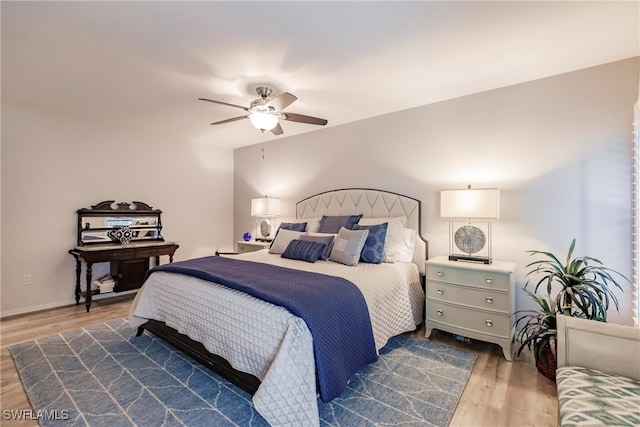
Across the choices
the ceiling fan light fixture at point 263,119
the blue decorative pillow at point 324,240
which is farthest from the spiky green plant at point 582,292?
the ceiling fan light fixture at point 263,119

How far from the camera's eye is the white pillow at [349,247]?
2.91 m

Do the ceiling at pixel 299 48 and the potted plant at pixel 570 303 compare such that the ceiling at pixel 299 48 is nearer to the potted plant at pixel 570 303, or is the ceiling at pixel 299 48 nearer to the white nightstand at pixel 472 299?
the potted plant at pixel 570 303

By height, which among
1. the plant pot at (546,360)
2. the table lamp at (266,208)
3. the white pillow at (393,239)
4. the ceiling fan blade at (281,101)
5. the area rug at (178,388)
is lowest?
the area rug at (178,388)

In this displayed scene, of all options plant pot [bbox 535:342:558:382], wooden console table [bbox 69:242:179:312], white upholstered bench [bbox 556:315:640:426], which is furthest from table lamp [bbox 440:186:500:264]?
wooden console table [bbox 69:242:179:312]

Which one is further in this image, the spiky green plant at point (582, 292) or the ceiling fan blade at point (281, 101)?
the ceiling fan blade at point (281, 101)

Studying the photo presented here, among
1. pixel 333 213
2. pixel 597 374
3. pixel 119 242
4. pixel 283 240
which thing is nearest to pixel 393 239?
pixel 333 213

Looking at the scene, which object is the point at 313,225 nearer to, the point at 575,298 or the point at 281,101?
the point at 281,101

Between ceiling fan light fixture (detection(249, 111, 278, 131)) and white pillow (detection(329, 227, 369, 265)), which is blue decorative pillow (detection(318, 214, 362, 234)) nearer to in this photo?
white pillow (detection(329, 227, 369, 265))

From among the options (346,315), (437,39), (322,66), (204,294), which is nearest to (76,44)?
(322,66)

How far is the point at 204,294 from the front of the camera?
2.17 metres

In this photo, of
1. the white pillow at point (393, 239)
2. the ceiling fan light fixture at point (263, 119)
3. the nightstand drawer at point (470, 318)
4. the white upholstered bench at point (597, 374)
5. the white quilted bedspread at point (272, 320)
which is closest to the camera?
the white upholstered bench at point (597, 374)

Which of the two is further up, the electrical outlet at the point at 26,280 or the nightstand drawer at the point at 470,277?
the nightstand drawer at the point at 470,277

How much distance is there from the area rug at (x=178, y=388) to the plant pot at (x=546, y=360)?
18.3 inches

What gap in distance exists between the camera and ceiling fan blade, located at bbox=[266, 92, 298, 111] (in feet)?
7.99
